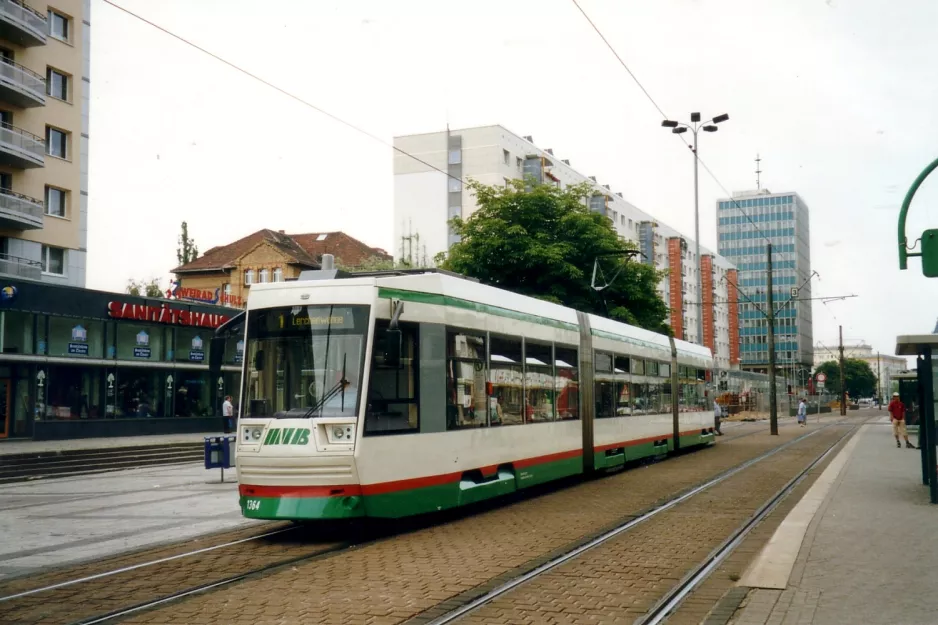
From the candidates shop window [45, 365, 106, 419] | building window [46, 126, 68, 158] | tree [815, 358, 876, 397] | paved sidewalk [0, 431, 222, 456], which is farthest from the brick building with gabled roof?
tree [815, 358, 876, 397]

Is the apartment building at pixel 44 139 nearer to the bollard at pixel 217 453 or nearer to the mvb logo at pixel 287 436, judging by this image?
the bollard at pixel 217 453

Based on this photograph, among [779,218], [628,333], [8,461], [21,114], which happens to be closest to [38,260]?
[21,114]

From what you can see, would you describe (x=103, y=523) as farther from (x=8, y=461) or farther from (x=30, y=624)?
(x=8, y=461)

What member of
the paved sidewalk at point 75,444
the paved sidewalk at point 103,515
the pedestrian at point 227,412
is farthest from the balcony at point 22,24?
the paved sidewalk at point 103,515

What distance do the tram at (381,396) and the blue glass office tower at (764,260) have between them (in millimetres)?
127685

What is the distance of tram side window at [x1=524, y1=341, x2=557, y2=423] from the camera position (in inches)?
588

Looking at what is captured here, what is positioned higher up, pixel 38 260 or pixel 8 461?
pixel 38 260

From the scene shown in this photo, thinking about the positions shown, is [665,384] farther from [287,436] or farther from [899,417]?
[287,436]

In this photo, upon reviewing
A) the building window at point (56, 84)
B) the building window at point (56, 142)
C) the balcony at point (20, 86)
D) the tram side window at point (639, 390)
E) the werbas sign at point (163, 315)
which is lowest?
the tram side window at point (639, 390)

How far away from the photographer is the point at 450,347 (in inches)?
483

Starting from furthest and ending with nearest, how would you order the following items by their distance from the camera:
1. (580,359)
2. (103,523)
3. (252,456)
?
(580,359) < (103,523) < (252,456)

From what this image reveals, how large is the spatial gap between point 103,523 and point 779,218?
136876 millimetres

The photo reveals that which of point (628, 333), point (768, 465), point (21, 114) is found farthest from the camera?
point (21, 114)

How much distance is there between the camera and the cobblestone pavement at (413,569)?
23.6 feet
